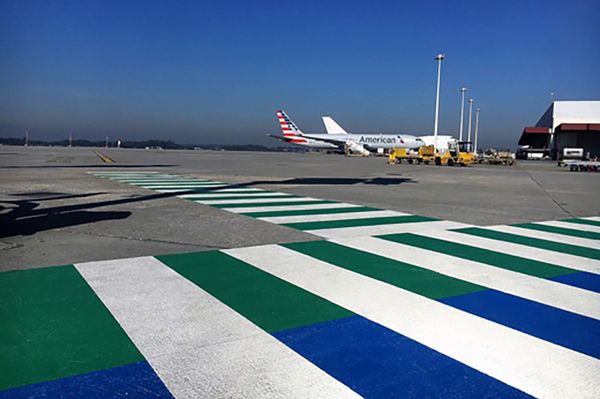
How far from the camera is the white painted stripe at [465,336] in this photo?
9.16 ft

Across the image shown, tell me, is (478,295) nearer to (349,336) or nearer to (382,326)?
(382,326)

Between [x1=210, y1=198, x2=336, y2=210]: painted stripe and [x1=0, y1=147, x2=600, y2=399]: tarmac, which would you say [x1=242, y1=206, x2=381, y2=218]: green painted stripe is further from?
[x1=210, y1=198, x2=336, y2=210]: painted stripe

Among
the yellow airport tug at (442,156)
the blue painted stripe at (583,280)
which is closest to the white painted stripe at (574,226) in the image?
the blue painted stripe at (583,280)

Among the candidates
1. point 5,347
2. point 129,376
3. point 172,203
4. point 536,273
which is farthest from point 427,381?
point 172,203

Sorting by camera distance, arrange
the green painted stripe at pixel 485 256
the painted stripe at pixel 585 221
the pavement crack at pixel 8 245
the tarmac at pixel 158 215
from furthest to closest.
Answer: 1. the painted stripe at pixel 585 221
2. the tarmac at pixel 158 215
3. the pavement crack at pixel 8 245
4. the green painted stripe at pixel 485 256

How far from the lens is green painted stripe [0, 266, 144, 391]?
111 inches

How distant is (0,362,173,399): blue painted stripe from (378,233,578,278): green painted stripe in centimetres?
430

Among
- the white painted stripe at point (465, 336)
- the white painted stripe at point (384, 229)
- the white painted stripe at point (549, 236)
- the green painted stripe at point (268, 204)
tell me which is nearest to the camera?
the white painted stripe at point (465, 336)

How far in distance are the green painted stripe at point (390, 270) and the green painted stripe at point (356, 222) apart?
4.31 ft

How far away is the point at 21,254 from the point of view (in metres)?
5.60

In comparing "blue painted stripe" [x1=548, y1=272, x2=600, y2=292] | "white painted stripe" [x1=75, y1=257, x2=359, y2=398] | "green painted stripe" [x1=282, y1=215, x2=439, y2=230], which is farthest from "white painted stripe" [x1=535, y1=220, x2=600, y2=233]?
"white painted stripe" [x1=75, y1=257, x2=359, y2=398]

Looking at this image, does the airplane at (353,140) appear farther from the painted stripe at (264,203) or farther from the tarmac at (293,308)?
the tarmac at (293,308)

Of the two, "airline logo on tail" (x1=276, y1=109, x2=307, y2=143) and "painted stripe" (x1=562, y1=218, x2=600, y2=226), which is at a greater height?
"airline logo on tail" (x1=276, y1=109, x2=307, y2=143)

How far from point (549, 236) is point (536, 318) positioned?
4.36 metres
